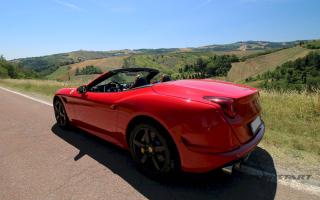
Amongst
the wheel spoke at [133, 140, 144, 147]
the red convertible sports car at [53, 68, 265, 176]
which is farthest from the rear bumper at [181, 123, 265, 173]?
the wheel spoke at [133, 140, 144, 147]

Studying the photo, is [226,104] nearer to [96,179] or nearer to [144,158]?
[144,158]

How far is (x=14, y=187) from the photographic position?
3.21 metres

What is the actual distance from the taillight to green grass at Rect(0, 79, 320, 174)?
1.34 m

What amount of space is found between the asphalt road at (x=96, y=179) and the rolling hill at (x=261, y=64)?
9332 centimetres

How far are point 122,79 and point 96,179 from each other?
197cm

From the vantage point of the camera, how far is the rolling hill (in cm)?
9550

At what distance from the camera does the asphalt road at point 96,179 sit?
2.90m

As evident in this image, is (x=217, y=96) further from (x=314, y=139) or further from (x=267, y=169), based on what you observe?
(x=314, y=139)

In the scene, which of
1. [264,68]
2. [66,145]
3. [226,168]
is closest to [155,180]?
[226,168]

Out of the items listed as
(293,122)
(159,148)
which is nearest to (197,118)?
(159,148)

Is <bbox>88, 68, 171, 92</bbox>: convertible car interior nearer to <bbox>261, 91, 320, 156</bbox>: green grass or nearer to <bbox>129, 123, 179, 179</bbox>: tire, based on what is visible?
<bbox>129, 123, 179, 179</bbox>: tire

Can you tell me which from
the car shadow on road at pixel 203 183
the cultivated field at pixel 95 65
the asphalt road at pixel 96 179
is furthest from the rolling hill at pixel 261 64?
the car shadow on road at pixel 203 183

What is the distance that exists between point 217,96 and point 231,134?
440 millimetres

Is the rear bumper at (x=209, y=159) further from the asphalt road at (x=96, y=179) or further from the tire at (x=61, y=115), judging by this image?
the tire at (x=61, y=115)
